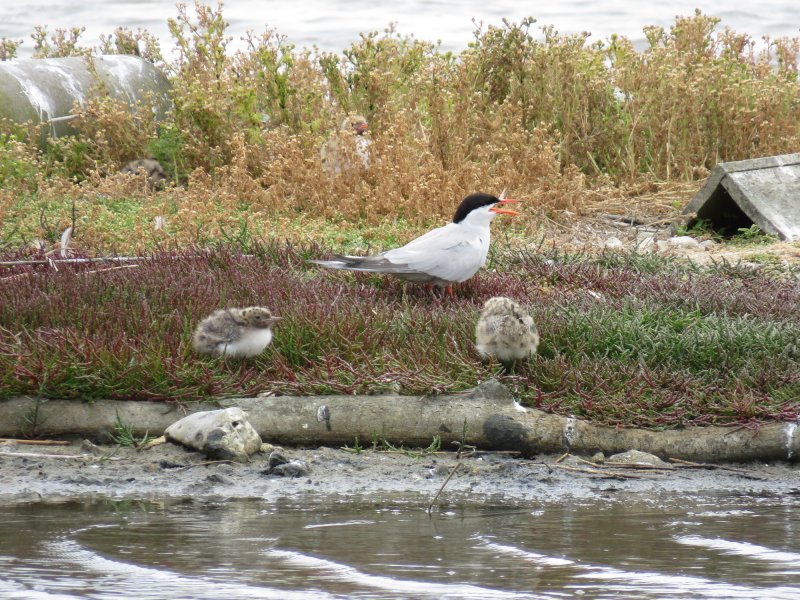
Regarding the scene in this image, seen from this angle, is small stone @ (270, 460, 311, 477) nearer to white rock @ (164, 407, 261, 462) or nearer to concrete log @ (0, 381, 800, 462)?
white rock @ (164, 407, 261, 462)

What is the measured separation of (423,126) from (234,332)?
741 cm

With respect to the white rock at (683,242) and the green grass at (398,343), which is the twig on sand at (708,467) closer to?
the green grass at (398,343)

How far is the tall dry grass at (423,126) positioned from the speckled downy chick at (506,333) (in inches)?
207

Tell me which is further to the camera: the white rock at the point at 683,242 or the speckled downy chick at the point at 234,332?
the white rock at the point at 683,242

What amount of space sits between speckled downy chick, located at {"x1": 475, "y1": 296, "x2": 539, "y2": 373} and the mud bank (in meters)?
0.57

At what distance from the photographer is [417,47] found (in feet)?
50.0

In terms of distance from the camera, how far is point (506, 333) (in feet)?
19.4

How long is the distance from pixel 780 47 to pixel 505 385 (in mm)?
15506

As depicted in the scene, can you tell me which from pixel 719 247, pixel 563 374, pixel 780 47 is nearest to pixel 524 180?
pixel 719 247

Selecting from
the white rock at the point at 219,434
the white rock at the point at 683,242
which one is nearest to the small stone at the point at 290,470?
the white rock at the point at 219,434

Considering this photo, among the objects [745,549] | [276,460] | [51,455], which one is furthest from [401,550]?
[51,455]

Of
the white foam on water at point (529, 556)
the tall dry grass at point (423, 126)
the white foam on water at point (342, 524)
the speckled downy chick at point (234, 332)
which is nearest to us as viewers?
the white foam on water at point (529, 556)

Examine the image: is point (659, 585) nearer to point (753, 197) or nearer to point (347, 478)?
point (347, 478)

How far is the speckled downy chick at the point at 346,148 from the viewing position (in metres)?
11.7
